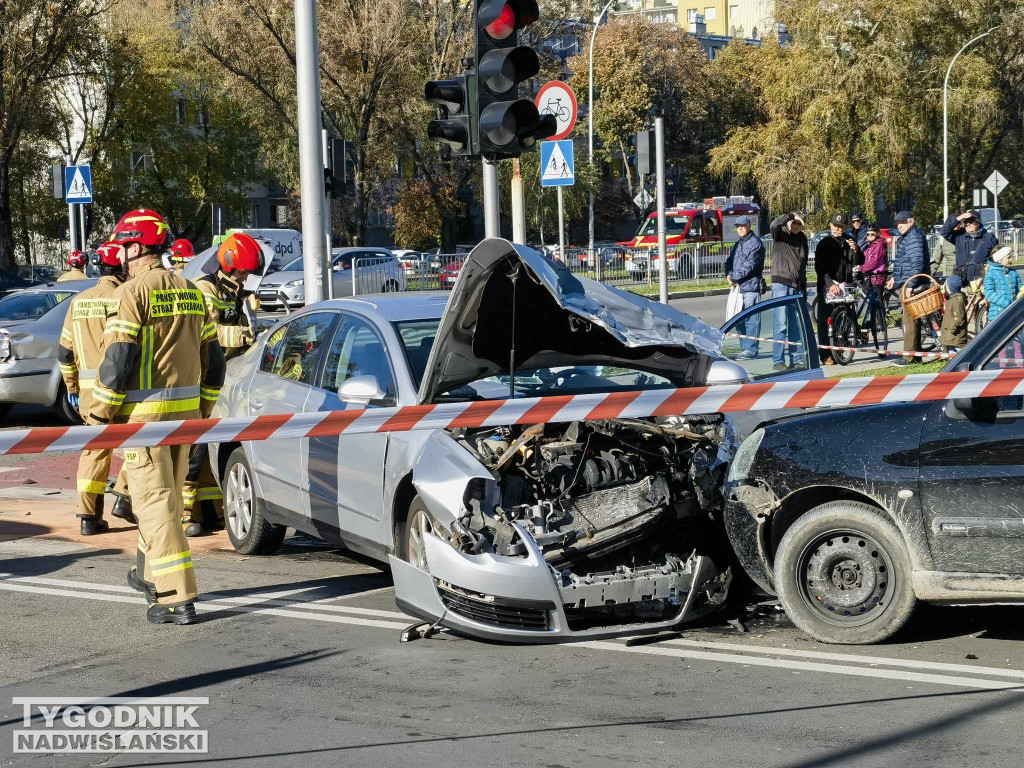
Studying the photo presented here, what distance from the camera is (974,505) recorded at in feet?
18.0

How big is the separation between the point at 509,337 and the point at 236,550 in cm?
A: 283

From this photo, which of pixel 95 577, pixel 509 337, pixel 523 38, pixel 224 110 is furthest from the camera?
pixel 224 110

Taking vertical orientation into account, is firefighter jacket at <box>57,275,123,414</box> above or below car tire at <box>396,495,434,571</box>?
above

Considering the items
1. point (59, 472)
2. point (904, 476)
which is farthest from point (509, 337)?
point (59, 472)

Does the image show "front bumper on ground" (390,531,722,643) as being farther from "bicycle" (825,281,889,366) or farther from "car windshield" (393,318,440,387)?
"bicycle" (825,281,889,366)

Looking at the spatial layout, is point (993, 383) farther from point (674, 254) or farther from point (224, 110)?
point (224, 110)

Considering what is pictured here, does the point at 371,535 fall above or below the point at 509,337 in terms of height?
below

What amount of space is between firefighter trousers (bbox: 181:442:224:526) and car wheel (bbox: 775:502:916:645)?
4.17 meters

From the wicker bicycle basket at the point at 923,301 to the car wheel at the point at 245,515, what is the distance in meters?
10.5

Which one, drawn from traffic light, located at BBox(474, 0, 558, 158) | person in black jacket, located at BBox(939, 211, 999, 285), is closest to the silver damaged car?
traffic light, located at BBox(474, 0, 558, 158)

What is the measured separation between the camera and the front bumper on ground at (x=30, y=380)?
14508 mm

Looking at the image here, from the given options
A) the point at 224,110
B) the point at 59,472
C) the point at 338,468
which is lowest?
the point at 59,472

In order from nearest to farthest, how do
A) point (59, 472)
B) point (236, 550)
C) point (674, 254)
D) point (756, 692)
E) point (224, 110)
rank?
1. point (756, 692)
2. point (236, 550)
3. point (59, 472)
4. point (674, 254)
5. point (224, 110)

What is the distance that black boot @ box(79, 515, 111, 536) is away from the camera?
9.00 m
